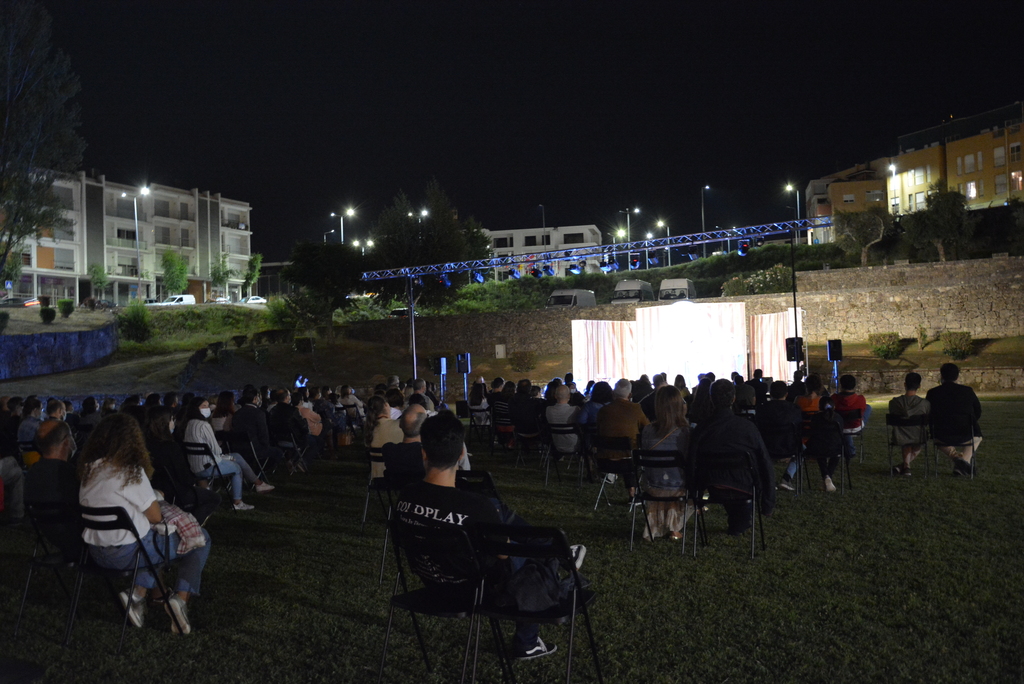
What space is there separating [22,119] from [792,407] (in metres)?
21.9

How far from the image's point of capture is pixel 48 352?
25.5m

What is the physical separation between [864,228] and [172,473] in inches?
1367

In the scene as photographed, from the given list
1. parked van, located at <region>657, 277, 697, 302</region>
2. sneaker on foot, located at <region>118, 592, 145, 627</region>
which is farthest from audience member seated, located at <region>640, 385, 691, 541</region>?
parked van, located at <region>657, 277, 697, 302</region>

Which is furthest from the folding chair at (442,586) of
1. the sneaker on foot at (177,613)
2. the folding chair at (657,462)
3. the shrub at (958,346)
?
the shrub at (958,346)

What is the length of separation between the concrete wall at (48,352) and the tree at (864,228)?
30.4m

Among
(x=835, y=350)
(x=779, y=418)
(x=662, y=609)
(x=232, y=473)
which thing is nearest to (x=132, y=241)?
(x=835, y=350)

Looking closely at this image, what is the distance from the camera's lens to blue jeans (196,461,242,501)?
21.1ft

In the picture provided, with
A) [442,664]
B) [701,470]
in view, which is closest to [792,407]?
[701,470]

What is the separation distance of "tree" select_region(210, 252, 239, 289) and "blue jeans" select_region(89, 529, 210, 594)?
183 feet

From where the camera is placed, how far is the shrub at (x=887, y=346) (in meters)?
24.9

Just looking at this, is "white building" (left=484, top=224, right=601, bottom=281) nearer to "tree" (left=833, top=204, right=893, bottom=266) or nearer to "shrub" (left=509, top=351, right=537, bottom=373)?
"tree" (left=833, top=204, right=893, bottom=266)

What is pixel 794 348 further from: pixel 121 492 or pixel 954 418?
pixel 121 492

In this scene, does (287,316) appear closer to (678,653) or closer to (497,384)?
(497,384)

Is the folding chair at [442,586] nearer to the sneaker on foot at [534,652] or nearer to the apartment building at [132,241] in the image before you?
the sneaker on foot at [534,652]
